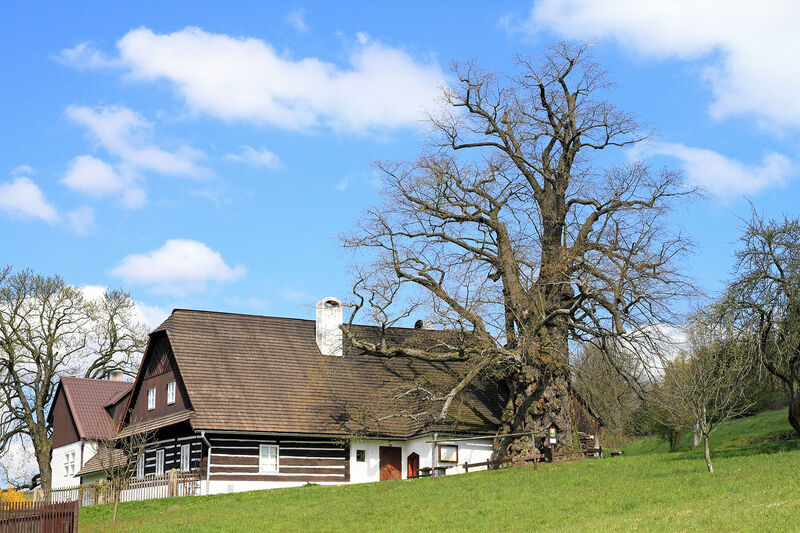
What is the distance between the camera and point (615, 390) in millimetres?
38688

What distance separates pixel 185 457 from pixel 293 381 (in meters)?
5.62

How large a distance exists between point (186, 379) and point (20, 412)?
21.3 m

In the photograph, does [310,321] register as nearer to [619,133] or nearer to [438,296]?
[438,296]

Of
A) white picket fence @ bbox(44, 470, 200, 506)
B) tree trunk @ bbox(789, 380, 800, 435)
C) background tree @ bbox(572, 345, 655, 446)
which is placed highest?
background tree @ bbox(572, 345, 655, 446)

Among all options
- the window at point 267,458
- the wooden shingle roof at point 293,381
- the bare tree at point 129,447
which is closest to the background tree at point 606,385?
the wooden shingle roof at point 293,381

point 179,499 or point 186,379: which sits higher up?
point 186,379

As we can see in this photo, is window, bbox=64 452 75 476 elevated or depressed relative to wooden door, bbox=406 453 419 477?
elevated

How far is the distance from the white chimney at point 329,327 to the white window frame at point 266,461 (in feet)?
20.6

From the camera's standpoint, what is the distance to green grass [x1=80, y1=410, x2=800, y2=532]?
21.8 m

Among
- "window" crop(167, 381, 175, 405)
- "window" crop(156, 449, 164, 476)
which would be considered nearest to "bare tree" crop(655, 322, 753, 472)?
"window" crop(167, 381, 175, 405)

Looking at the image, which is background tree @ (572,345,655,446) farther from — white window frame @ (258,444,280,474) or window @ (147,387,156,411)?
window @ (147,387,156,411)

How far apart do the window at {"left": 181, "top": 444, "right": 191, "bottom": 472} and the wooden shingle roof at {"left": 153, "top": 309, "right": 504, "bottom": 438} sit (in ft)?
8.57

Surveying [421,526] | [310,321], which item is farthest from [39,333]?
[421,526]

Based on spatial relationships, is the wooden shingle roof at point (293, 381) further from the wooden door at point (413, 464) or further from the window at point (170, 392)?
the window at point (170, 392)
